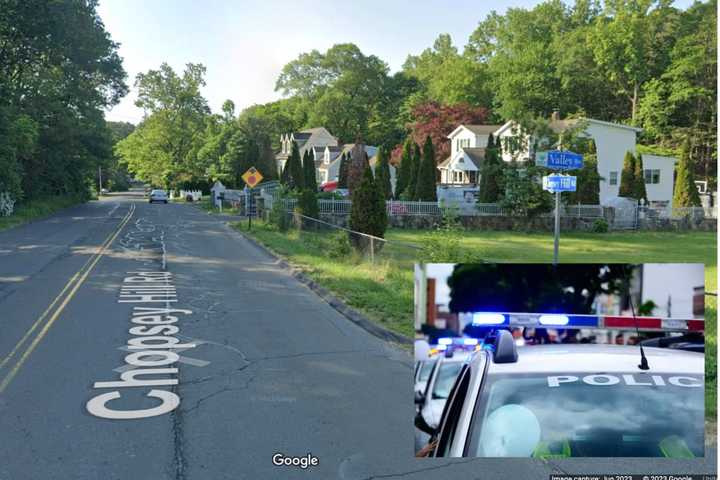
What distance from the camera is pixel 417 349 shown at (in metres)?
4.21

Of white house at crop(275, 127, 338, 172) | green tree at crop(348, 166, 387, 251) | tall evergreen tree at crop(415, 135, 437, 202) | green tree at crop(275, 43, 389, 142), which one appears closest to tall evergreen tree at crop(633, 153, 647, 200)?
tall evergreen tree at crop(415, 135, 437, 202)

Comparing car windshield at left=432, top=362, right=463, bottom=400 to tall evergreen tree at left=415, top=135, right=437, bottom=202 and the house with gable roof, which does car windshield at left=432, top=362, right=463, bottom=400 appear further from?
tall evergreen tree at left=415, top=135, right=437, bottom=202

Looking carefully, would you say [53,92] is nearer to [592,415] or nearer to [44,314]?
[44,314]

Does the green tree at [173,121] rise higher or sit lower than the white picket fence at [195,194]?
higher

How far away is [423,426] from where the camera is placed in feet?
14.0

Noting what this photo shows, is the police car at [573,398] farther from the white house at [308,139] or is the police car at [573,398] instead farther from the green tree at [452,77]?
the white house at [308,139]

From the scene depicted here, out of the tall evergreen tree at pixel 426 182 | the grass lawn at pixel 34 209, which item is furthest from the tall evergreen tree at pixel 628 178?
the grass lawn at pixel 34 209

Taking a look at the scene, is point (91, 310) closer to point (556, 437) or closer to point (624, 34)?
point (556, 437)

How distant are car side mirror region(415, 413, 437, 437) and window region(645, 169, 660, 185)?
4260 centimetres

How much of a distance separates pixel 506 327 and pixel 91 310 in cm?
900

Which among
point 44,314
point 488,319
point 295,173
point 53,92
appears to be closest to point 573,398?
point 488,319

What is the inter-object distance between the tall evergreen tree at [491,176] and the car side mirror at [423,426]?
109 ft

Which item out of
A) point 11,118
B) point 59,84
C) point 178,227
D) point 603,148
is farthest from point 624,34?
point 59,84

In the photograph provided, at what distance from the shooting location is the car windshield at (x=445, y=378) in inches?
162
